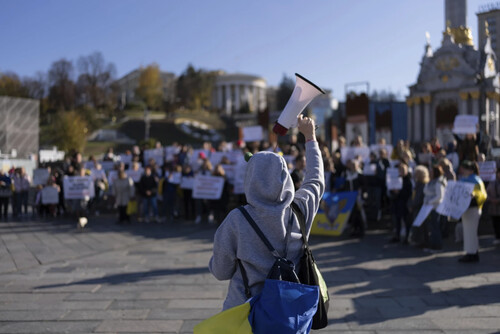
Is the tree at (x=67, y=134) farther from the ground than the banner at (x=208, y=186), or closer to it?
farther from the ground

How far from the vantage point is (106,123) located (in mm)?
80375

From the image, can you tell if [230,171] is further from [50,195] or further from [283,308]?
[283,308]

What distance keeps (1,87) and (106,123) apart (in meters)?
16.9

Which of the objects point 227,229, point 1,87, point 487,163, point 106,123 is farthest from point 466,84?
point 1,87

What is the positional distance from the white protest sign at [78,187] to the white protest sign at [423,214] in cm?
951

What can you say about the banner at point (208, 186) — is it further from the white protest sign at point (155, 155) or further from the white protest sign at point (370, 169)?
the white protest sign at point (155, 155)

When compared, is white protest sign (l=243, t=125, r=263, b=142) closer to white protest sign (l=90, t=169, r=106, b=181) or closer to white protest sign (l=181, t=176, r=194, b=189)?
white protest sign (l=181, t=176, r=194, b=189)

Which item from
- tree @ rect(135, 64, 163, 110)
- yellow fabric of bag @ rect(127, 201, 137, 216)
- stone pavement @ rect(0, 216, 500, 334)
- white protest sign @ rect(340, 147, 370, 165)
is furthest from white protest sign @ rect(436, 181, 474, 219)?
tree @ rect(135, 64, 163, 110)

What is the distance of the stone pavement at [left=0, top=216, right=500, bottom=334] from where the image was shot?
5.34 meters

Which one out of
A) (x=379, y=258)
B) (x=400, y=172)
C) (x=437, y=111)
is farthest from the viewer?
(x=437, y=111)

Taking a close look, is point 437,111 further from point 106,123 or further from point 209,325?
point 106,123

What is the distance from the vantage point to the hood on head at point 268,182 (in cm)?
267

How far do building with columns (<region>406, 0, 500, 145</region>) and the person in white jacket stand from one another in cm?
1787

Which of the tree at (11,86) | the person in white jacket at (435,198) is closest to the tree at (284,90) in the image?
the tree at (11,86)
